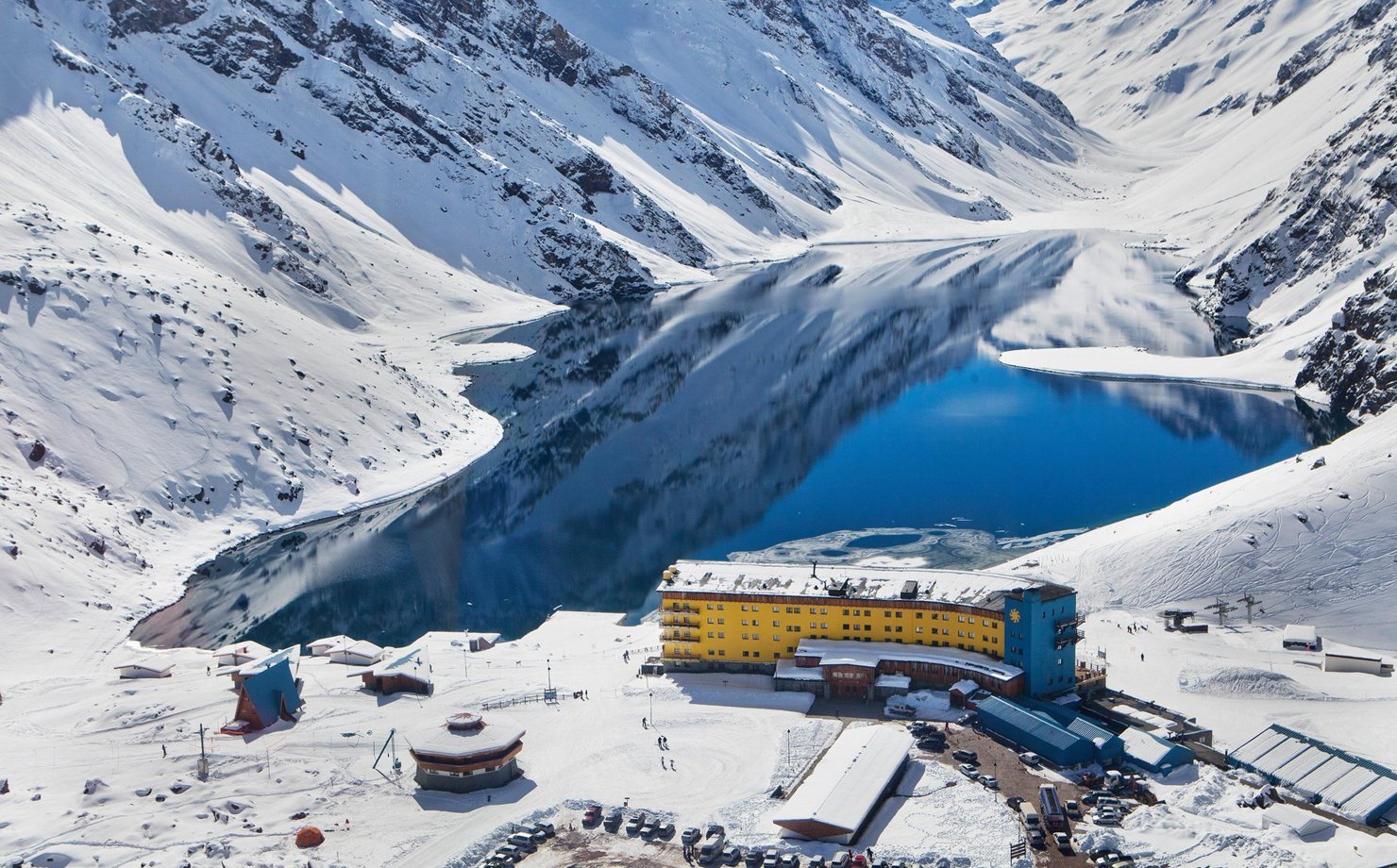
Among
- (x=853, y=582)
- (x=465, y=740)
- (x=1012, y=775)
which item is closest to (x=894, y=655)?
(x=853, y=582)

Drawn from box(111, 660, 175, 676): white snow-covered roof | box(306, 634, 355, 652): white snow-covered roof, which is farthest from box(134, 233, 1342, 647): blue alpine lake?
box(111, 660, 175, 676): white snow-covered roof

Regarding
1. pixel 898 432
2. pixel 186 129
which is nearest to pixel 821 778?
pixel 898 432

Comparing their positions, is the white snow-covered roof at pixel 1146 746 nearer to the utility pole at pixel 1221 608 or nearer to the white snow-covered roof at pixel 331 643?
the utility pole at pixel 1221 608

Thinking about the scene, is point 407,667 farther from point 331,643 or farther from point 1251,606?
point 1251,606

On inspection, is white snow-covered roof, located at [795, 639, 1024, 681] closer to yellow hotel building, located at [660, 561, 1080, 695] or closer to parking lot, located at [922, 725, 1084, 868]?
yellow hotel building, located at [660, 561, 1080, 695]

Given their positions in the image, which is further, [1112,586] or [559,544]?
[559,544]

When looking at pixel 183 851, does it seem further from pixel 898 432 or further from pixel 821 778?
pixel 898 432
